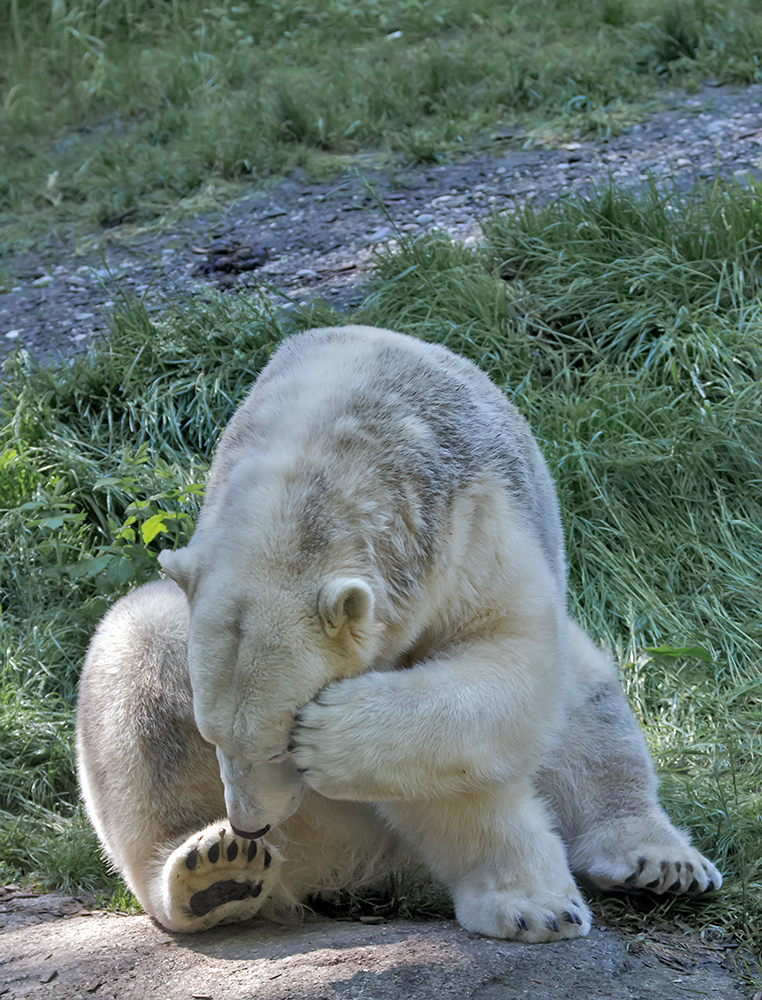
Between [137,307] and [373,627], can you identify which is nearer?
[373,627]

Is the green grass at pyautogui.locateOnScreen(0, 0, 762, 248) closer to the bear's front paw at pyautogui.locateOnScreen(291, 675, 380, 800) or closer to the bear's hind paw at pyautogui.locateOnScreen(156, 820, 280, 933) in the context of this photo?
the bear's hind paw at pyautogui.locateOnScreen(156, 820, 280, 933)

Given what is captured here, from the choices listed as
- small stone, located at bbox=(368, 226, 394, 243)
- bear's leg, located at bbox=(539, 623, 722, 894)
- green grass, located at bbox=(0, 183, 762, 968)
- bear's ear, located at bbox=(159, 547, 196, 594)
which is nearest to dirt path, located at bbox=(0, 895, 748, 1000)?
bear's leg, located at bbox=(539, 623, 722, 894)

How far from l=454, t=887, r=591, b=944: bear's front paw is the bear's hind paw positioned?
1.72 feet

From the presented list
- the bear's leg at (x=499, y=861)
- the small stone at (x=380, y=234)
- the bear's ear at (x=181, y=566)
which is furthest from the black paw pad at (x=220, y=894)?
the small stone at (x=380, y=234)

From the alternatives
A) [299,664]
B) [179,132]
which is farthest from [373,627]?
[179,132]

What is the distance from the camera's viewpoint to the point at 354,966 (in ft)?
7.79

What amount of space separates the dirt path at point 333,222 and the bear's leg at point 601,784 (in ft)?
10.5

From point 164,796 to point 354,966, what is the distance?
2.20ft

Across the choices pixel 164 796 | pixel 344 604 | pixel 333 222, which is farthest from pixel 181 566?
pixel 333 222

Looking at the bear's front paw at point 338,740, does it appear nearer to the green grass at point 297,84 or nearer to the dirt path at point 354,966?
the dirt path at point 354,966

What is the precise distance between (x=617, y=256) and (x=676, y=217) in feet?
1.60

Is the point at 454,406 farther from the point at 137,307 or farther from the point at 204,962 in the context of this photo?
the point at 137,307

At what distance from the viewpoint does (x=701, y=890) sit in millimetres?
2852

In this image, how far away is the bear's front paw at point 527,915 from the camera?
8.39 ft
